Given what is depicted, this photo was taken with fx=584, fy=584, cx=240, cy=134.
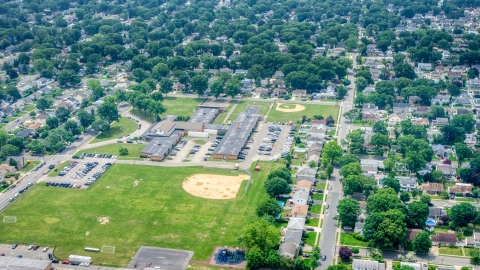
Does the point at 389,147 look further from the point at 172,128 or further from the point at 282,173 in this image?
the point at 172,128

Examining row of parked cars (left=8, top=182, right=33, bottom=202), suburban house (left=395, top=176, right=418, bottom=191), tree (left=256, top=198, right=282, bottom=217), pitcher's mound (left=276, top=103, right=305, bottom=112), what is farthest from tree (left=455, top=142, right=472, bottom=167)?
row of parked cars (left=8, top=182, right=33, bottom=202)

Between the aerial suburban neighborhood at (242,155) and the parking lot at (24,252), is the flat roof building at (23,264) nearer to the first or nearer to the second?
the aerial suburban neighborhood at (242,155)

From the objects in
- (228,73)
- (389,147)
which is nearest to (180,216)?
(389,147)

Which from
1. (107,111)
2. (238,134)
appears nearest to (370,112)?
(238,134)

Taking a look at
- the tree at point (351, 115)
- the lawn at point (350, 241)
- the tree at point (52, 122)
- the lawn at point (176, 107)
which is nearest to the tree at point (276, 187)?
the lawn at point (350, 241)

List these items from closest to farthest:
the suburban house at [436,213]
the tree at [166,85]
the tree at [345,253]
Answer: the tree at [345,253] < the suburban house at [436,213] < the tree at [166,85]

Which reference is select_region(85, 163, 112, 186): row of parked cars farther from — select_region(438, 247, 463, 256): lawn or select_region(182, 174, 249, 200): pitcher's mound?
select_region(438, 247, 463, 256): lawn
